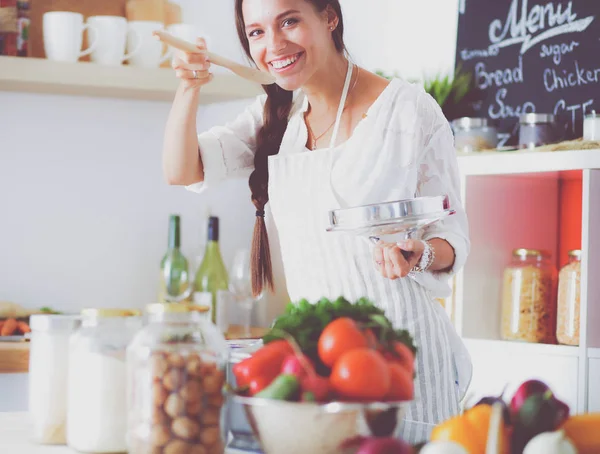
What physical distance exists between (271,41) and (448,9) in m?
1.37

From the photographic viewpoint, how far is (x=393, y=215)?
4.11ft

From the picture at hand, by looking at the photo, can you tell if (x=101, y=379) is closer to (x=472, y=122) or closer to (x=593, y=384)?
(x=593, y=384)

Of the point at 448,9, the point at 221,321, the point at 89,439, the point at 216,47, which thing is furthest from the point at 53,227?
the point at 89,439

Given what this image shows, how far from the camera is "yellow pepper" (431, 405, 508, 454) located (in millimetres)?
907

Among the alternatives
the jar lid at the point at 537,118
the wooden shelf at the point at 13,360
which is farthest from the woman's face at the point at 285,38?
the wooden shelf at the point at 13,360

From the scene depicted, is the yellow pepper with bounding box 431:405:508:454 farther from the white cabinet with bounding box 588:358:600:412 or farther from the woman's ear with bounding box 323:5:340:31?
the white cabinet with bounding box 588:358:600:412

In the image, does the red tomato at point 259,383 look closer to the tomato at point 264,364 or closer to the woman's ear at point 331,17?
the tomato at point 264,364

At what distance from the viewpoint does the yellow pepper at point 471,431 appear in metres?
0.91

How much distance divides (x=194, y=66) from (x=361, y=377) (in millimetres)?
781

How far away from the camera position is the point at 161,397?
0.95 meters

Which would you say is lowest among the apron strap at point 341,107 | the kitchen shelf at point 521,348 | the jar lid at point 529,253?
Answer: the kitchen shelf at point 521,348

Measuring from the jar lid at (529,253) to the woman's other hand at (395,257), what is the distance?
3.25 feet

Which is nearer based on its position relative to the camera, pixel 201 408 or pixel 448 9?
pixel 201 408

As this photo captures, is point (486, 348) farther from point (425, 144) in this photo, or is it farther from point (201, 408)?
point (201, 408)
